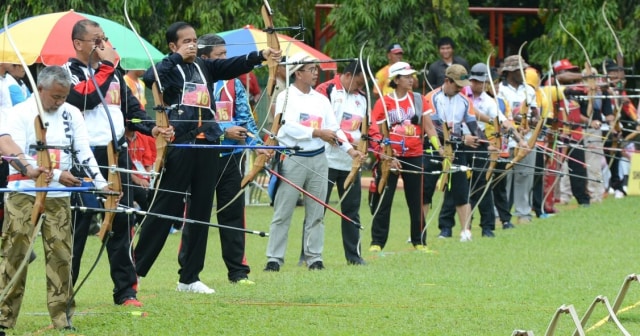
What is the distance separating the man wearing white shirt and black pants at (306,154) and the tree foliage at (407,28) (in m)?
10.9

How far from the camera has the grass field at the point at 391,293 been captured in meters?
7.25

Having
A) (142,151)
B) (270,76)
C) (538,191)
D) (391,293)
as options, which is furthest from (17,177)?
(538,191)

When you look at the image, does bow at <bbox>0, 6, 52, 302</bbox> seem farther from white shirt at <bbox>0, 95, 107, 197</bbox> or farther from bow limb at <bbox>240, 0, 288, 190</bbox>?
bow limb at <bbox>240, 0, 288, 190</bbox>

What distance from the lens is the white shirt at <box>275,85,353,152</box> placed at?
33.0 feet

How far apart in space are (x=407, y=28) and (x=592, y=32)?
308cm

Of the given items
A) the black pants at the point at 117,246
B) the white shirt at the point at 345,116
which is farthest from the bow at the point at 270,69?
the white shirt at the point at 345,116

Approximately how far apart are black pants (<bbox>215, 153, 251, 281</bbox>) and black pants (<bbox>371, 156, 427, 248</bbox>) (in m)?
2.64

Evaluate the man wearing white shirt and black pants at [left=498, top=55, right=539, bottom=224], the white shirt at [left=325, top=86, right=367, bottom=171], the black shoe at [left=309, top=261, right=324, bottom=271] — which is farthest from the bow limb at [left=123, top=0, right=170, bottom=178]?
the man wearing white shirt and black pants at [left=498, top=55, right=539, bottom=224]

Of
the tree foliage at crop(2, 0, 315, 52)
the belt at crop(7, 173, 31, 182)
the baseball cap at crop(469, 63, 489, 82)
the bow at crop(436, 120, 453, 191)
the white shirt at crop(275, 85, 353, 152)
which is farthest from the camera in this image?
the tree foliage at crop(2, 0, 315, 52)

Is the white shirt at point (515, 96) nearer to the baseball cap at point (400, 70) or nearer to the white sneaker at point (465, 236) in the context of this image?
the white sneaker at point (465, 236)

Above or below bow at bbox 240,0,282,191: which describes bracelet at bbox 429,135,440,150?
below

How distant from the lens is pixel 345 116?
36.2 ft

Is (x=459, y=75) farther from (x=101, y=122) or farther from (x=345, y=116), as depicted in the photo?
(x=101, y=122)

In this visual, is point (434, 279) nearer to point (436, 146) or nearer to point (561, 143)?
point (436, 146)
